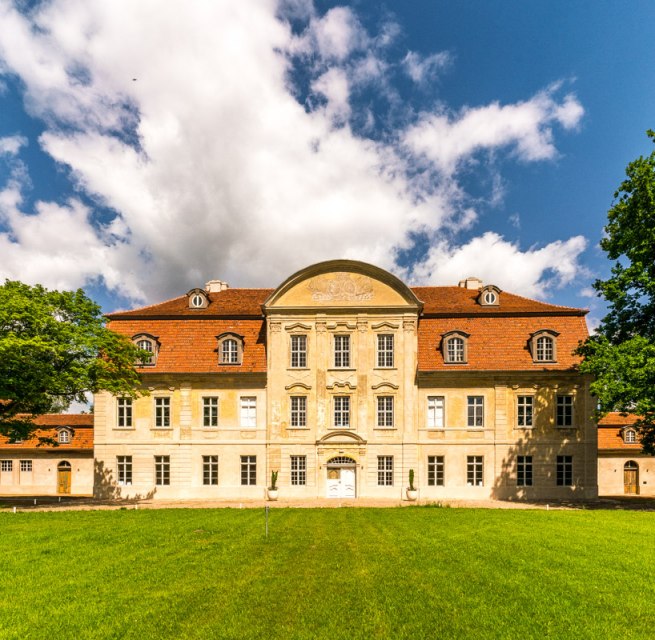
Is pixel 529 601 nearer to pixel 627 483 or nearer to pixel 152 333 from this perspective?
pixel 152 333

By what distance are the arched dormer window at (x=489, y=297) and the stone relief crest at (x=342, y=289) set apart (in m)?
7.34

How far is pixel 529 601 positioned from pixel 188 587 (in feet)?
22.4

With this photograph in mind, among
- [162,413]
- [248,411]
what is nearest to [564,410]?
[248,411]

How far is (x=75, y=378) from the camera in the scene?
24438 millimetres

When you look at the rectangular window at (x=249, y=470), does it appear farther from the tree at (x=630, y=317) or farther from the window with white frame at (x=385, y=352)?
the tree at (x=630, y=317)

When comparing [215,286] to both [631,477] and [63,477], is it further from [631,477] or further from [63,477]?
[631,477]

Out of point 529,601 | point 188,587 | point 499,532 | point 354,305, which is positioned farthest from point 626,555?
point 354,305

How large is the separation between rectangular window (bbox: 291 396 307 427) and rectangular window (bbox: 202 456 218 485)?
5.33 metres

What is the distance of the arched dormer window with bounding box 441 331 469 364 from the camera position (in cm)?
2967

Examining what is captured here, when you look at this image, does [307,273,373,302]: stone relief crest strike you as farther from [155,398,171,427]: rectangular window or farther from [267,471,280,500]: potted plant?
[155,398,171,427]: rectangular window

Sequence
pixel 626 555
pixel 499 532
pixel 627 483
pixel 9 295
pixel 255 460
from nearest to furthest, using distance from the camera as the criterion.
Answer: pixel 626 555
pixel 499 532
pixel 9 295
pixel 255 460
pixel 627 483

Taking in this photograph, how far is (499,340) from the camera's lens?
3002 centimetres

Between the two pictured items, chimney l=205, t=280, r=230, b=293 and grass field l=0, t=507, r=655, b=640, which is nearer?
grass field l=0, t=507, r=655, b=640

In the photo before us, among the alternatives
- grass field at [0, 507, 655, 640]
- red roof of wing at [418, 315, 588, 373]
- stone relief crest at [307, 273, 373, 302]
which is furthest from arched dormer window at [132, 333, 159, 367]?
red roof of wing at [418, 315, 588, 373]
